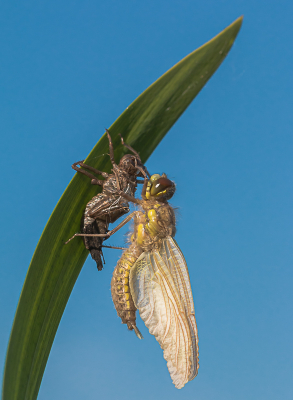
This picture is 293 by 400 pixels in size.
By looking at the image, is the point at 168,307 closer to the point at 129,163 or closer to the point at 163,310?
the point at 163,310

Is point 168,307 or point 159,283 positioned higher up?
point 159,283

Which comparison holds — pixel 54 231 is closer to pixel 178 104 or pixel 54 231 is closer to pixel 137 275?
pixel 137 275

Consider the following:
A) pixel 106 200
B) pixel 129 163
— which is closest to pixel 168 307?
pixel 106 200

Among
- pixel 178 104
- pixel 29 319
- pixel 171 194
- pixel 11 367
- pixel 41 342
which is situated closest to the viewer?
pixel 11 367

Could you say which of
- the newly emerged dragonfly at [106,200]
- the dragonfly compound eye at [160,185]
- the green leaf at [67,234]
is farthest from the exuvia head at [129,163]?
the dragonfly compound eye at [160,185]

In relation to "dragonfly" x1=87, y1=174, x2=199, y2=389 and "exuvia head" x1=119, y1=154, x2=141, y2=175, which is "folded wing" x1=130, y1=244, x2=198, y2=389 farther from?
"exuvia head" x1=119, y1=154, x2=141, y2=175

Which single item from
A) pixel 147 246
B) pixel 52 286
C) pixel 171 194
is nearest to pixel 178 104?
pixel 171 194
